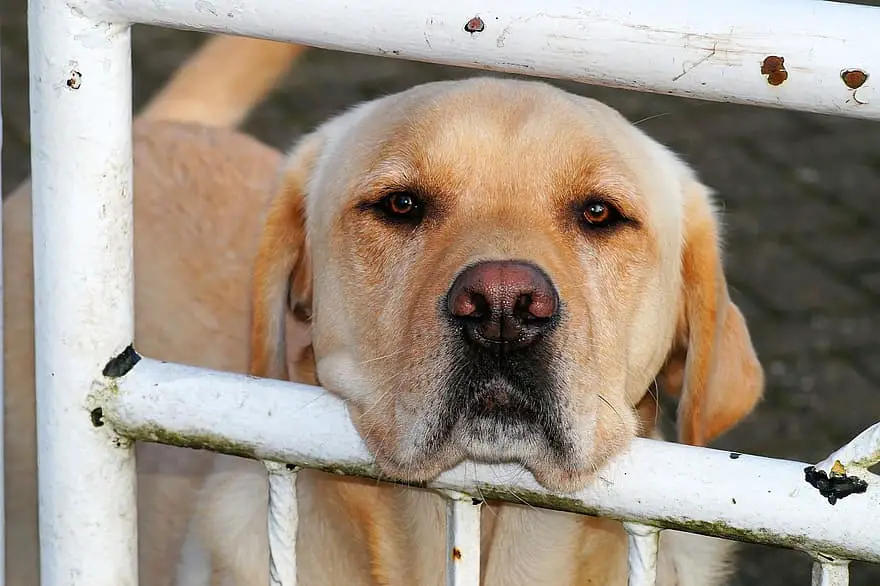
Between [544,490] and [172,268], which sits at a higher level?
[172,268]

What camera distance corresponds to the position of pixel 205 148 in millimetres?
3650

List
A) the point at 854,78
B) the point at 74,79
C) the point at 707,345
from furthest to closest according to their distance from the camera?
the point at 707,345
the point at 74,79
the point at 854,78

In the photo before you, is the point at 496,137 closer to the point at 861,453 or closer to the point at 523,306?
the point at 523,306

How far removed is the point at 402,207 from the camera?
90.1 inches

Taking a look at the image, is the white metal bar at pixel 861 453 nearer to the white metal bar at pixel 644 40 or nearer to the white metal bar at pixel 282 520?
the white metal bar at pixel 644 40

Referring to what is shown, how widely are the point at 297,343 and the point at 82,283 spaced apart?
110 cm

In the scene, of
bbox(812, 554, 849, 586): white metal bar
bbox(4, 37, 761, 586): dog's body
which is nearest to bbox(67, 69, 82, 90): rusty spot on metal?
bbox(4, 37, 761, 586): dog's body

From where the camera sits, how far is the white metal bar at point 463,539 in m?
1.57

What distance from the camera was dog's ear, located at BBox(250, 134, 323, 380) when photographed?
98.8 inches

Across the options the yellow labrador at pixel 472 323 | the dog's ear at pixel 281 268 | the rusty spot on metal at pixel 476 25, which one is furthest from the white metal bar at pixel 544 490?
the dog's ear at pixel 281 268

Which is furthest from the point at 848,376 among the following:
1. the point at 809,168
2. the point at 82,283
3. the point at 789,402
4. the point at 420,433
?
the point at 82,283

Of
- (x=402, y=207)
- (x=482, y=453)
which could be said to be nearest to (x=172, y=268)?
(x=402, y=207)

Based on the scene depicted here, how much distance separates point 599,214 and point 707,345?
1.27 ft

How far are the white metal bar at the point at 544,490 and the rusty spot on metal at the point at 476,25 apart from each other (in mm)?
511
